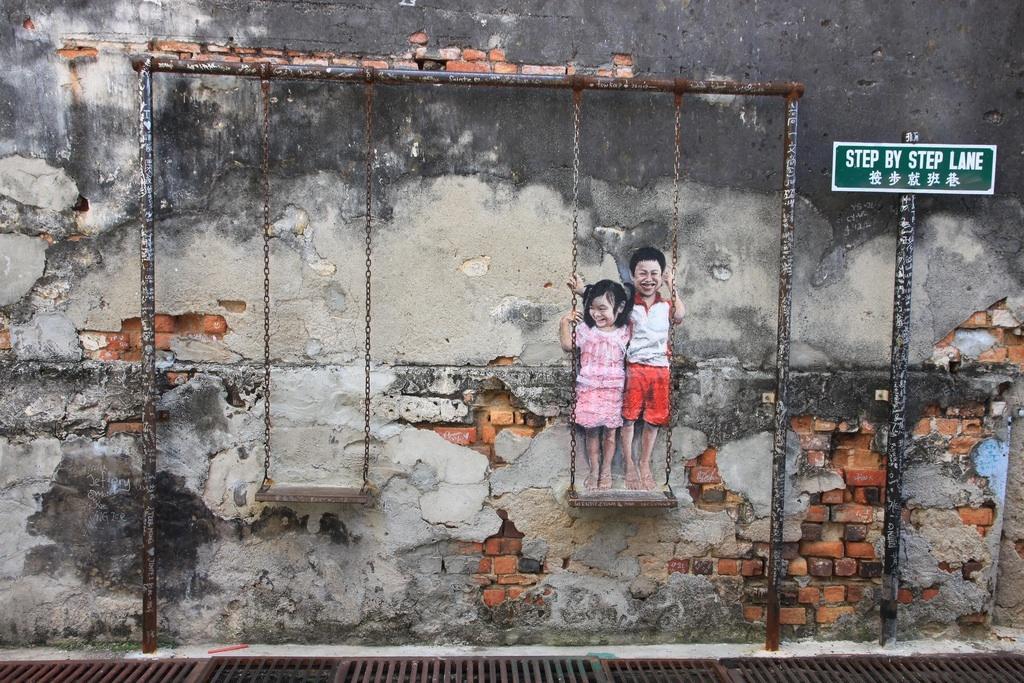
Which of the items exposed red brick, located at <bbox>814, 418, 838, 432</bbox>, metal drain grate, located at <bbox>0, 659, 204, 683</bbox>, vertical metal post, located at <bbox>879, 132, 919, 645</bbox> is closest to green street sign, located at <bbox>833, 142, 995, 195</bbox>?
vertical metal post, located at <bbox>879, 132, 919, 645</bbox>

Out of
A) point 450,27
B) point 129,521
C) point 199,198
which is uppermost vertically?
point 450,27

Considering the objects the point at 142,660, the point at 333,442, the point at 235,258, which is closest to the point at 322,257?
the point at 235,258

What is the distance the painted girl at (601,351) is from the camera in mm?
3014

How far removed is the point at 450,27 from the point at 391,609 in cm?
252

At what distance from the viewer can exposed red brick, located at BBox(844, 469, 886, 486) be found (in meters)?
3.09

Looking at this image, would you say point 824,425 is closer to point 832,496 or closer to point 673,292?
point 832,496

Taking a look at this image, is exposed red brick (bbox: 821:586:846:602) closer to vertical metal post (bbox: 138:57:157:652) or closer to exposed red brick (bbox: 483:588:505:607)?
exposed red brick (bbox: 483:588:505:607)

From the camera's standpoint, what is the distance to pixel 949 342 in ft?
10.2

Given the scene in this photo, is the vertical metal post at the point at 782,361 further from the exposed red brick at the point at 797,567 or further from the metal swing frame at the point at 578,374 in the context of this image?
the metal swing frame at the point at 578,374

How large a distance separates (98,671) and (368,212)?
214 centimetres

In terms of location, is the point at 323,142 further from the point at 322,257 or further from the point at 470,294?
the point at 470,294

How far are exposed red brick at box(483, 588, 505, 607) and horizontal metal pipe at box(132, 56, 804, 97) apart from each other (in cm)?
217

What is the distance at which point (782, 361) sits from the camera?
2975 mm

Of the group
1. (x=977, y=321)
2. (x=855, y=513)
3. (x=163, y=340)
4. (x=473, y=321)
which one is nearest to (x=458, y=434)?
(x=473, y=321)
